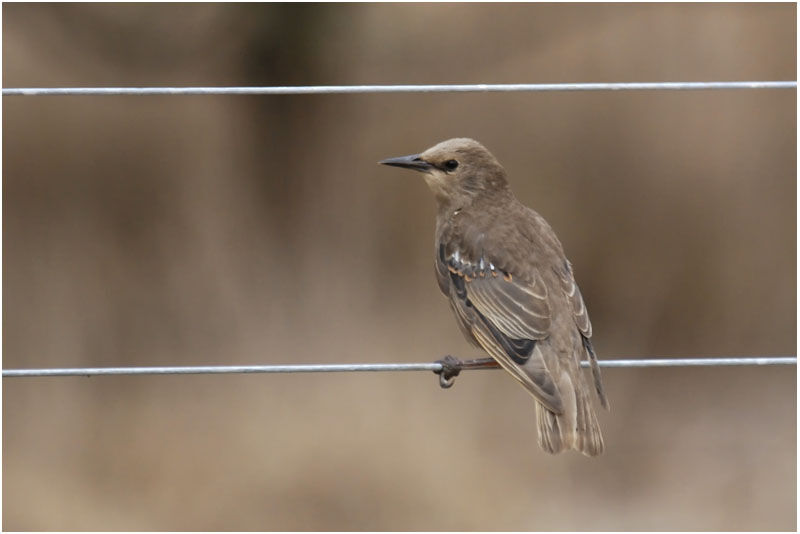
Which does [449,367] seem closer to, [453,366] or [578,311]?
[453,366]

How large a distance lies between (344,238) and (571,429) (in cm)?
336

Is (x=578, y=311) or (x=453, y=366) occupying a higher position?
(x=578, y=311)

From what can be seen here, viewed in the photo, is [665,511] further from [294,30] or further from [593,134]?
[294,30]

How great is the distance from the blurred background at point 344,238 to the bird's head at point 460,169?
69.2 inches

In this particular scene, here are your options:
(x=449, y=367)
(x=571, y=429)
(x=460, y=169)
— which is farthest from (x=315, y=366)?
(x=460, y=169)

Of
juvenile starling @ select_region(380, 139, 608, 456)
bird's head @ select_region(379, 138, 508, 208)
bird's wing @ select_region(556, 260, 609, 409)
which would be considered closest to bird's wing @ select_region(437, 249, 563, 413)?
juvenile starling @ select_region(380, 139, 608, 456)

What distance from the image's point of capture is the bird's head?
6340 millimetres

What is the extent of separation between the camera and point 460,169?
6352 millimetres

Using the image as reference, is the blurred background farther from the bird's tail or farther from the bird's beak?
the bird's tail

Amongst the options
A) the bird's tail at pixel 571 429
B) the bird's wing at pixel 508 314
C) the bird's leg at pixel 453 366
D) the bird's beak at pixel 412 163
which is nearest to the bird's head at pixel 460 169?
the bird's beak at pixel 412 163

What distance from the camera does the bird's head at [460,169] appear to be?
6.34m

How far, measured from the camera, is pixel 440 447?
9227 millimetres

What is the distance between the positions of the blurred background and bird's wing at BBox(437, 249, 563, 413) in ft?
7.20

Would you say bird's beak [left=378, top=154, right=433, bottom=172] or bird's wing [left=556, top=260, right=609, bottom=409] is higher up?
bird's beak [left=378, top=154, right=433, bottom=172]
